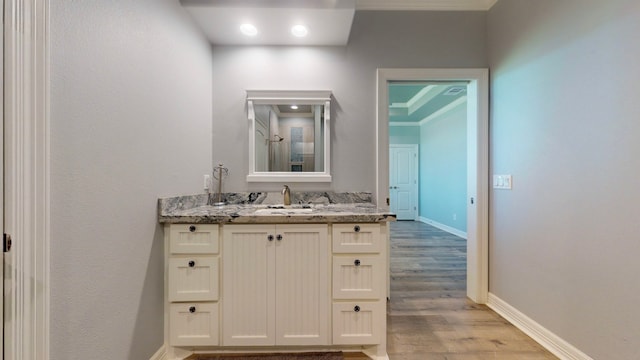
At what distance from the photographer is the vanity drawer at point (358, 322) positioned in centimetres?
163

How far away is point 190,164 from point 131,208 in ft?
2.17

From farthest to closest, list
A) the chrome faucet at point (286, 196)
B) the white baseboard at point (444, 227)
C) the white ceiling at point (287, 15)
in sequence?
the white baseboard at point (444, 227) < the chrome faucet at point (286, 196) < the white ceiling at point (287, 15)

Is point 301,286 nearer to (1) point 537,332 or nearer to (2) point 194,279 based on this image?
(2) point 194,279

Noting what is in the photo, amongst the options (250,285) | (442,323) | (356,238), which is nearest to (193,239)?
(250,285)

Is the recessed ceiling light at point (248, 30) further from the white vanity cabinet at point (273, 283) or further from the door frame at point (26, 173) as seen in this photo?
the white vanity cabinet at point (273, 283)

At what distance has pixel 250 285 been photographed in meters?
1.65

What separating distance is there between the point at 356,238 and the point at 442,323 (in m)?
1.15

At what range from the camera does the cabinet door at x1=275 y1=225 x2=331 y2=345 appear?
1645 millimetres

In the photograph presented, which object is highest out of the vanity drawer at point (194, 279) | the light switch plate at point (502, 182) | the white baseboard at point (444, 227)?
the light switch plate at point (502, 182)

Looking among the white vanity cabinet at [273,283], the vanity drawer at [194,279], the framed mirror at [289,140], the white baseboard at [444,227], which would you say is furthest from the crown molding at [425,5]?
the white baseboard at [444,227]

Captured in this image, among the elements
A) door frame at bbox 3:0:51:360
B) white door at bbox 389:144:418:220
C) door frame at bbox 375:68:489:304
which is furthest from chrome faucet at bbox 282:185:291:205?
white door at bbox 389:144:418:220

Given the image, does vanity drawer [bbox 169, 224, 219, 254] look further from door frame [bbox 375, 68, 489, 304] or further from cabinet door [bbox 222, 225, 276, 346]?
door frame [bbox 375, 68, 489, 304]

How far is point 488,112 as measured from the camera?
234 centimetres

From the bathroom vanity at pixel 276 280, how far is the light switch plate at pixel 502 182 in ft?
3.86
